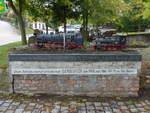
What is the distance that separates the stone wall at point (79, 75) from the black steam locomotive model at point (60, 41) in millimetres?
1650

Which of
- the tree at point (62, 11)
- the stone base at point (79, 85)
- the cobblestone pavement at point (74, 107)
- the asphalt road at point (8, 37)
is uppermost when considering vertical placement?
the tree at point (62, 11)

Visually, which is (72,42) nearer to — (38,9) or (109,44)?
(109,44)

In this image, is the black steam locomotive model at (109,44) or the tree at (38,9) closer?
the black steam locomotive model at (109,44)

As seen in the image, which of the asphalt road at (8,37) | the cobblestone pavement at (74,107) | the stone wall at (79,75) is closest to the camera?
the cobblestone pavement at (74,107)

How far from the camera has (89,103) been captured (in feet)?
12.6

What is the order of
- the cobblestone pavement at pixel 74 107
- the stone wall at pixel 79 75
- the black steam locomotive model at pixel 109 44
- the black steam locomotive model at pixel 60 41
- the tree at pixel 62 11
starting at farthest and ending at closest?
the tree at pixel 62 11 → the black steam locomotive model at pixel 60 41 → the black steam locomotive model at pixel 109 44 → the stone wall at pixel 79 75 → the cobblestone pavement at pixel 74 107

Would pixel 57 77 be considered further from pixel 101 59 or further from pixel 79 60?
pixel 101 59

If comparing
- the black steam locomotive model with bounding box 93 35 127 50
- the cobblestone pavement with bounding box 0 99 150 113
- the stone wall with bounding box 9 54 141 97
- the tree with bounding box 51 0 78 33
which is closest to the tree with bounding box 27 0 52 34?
the tree with bounding box 51 0 78 33

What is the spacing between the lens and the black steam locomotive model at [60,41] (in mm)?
5727

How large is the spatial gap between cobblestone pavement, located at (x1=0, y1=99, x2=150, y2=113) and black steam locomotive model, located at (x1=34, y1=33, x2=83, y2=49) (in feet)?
7.42

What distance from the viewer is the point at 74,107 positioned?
12.0ft

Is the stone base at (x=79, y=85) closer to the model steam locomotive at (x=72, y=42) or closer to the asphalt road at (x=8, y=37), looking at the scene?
the model steam locomotive at (x=72, y=42)

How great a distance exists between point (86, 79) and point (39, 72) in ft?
3.40

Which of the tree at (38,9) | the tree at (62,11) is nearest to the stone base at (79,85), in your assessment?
the tree at (62,11)
